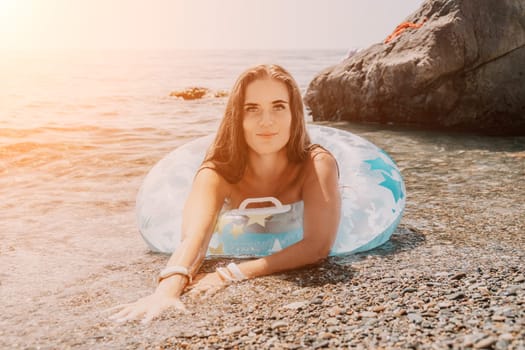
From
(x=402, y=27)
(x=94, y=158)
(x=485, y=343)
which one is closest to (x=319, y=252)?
(x=485, y=343)

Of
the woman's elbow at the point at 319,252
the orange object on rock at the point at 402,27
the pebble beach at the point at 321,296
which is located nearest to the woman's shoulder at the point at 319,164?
the woman's elbow at the point at 319,252

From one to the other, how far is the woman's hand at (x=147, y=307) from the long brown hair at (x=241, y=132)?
102cm

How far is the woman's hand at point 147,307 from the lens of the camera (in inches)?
114

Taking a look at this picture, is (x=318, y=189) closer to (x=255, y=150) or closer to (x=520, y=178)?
(x=255, y=150)

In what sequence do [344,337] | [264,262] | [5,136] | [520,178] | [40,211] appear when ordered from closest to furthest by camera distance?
1. [344,337]
2. [264,262]
3. [40,211]
4. [520,178]
5. [5,136]

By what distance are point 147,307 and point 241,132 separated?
1.29 m

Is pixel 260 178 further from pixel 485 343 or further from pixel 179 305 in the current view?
pixel 485 343

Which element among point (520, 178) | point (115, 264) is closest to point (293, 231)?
point (115, 264)

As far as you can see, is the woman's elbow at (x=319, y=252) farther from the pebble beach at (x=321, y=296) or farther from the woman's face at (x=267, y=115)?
the woman's face at (x=267, y=115)

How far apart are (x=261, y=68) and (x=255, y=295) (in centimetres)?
137

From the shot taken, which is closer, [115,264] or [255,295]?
[255,295]

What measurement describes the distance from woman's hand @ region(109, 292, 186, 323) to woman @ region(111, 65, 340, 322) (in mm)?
64

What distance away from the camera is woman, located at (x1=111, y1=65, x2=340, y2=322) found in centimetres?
341

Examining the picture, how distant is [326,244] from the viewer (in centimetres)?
353
